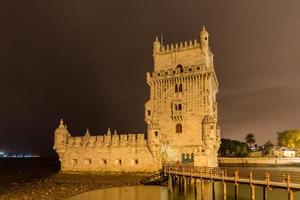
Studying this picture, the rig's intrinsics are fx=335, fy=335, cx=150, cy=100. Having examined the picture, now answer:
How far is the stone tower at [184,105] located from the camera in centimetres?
4734

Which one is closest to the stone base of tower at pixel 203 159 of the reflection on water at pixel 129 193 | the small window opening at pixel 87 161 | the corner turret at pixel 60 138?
the reflection on water at pixel 129 193

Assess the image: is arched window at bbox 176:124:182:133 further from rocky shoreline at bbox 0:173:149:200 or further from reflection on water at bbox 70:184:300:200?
reflection on water at bbox 70:184:300:200

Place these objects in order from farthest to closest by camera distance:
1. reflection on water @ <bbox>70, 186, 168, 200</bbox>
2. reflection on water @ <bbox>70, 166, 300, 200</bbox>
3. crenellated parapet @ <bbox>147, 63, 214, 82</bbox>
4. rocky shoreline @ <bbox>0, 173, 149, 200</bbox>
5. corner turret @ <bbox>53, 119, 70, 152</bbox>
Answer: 1. corner turret @ <bbox>53, 119, 70, 152</bbox>
2. crenellated parapet @ <bbox>147, 63, 214, 82</bbox>
3. rocky shoreline @ <bbox>0, 173, 149, 200</bbox>
4. reflection on water @ <bbox>70, 186, 168, 200</bbox>
5. reflection on water @ <bbox>70, 166, 300, 200</bbox>

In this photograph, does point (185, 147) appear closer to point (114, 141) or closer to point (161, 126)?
point (161, 126)

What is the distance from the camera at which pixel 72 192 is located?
129 feet

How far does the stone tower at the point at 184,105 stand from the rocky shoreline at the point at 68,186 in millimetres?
6770

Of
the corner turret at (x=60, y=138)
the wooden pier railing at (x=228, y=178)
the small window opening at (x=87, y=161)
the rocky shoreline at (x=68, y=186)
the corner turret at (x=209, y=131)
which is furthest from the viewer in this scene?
the corner turret at (x=60, y=138)

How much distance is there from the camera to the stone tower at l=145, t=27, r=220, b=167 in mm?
47344

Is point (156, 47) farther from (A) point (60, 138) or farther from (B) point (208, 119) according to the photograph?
(A) point (60, 138)

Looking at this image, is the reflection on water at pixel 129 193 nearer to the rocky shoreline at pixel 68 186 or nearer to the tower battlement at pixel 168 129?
the rocky shoreline at pixel 68 186

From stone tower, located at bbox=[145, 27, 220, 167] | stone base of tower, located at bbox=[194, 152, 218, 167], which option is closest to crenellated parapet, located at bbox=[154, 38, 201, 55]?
stone tower, located at bbox=[145, 27, 220, 167]

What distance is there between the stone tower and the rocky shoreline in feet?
22.2

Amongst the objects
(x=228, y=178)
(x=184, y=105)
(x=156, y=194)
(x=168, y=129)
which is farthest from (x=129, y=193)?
(x=184, y=105)

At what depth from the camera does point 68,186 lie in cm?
4309
